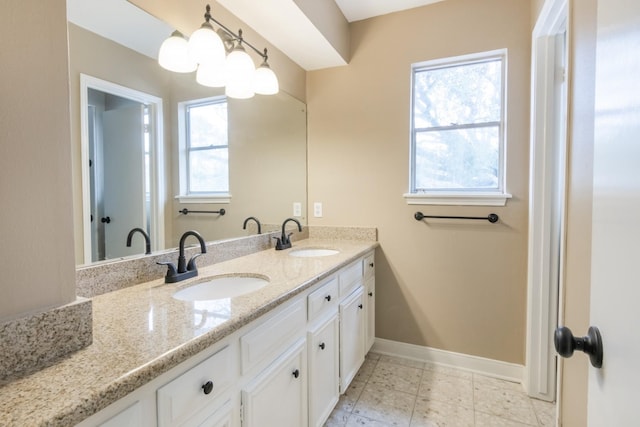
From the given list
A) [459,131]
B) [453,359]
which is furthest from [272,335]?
[459,131]

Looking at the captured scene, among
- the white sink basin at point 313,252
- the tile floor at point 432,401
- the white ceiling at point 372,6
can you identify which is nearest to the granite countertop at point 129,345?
the white sink basin at point 313,252

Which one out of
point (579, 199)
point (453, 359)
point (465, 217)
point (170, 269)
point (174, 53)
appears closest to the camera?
point (579, 199)

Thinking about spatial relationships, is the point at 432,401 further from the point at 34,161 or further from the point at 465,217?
the point at 34,161

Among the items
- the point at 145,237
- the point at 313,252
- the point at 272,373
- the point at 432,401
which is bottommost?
the point at 432,401

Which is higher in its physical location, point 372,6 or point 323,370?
point 372,6

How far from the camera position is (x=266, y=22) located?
1.91m

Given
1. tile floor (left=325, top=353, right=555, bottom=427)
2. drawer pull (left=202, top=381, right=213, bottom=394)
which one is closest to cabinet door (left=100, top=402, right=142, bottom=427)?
drawer pull (left=202, top=381, right=213, bottom=394)

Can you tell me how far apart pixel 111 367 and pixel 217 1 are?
5.74 ft

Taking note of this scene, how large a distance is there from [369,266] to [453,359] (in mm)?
884

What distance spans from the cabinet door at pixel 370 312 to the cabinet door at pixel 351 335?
4.4 inches

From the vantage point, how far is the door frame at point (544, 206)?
1.79m

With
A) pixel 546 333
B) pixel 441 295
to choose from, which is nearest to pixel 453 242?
pixel 441 295

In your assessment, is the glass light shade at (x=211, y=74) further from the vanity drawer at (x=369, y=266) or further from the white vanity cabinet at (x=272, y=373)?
the vanity drawer at (x=369, y=266)

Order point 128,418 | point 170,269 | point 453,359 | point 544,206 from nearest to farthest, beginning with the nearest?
point 128,418 → point 170,269 → point 544,206 → point 453,359
